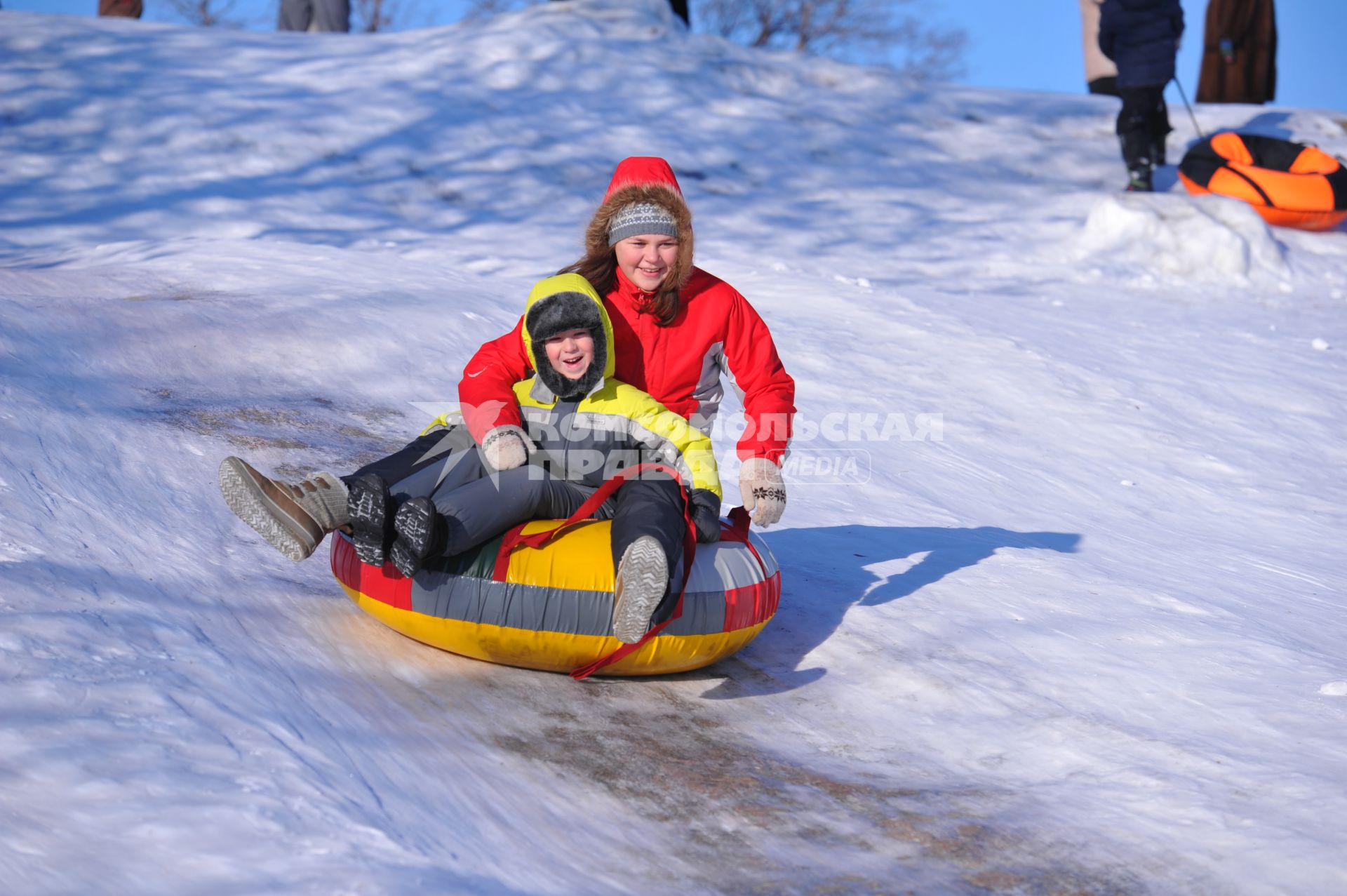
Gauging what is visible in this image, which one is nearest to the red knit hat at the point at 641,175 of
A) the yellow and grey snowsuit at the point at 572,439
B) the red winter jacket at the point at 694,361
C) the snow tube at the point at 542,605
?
the red winter jacket at the point at 694,361

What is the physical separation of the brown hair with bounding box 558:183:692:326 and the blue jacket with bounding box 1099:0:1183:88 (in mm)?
7590

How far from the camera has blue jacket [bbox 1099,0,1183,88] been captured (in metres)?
9.48

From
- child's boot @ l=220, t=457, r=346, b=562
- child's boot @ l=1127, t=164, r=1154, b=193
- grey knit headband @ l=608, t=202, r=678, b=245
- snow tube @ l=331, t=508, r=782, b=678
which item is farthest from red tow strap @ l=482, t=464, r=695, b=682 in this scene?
child's boot @ l=1127, t=164, r=1154, b=193

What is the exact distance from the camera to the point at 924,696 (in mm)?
3016

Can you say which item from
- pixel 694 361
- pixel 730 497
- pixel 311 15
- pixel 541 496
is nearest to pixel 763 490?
pixel 694 361

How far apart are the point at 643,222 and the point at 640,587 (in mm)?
1027

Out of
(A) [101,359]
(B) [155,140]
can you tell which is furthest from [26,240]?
(A) [101,359]

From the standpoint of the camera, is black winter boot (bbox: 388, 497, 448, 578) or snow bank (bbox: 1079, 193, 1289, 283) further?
snow bank (bbox: 1079, 193, 1289, 283)

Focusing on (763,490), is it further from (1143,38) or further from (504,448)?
(1143,38)

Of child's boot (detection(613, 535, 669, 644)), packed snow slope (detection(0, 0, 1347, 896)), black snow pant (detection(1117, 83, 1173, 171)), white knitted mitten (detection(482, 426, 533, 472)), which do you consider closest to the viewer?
packed snow slope (detection(0, 0, 1347, 896))

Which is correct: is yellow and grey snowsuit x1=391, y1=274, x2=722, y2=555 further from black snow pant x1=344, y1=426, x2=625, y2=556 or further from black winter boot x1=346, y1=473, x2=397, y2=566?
black winter boot x1=346, y1=473, x2=397, y2=566

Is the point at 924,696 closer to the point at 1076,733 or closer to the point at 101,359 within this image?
the point at 1076,733

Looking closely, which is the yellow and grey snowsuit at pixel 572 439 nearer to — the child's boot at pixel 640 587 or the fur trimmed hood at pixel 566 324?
the fur trimmed hood at pixel 566 324

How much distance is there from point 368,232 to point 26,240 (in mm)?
2055
